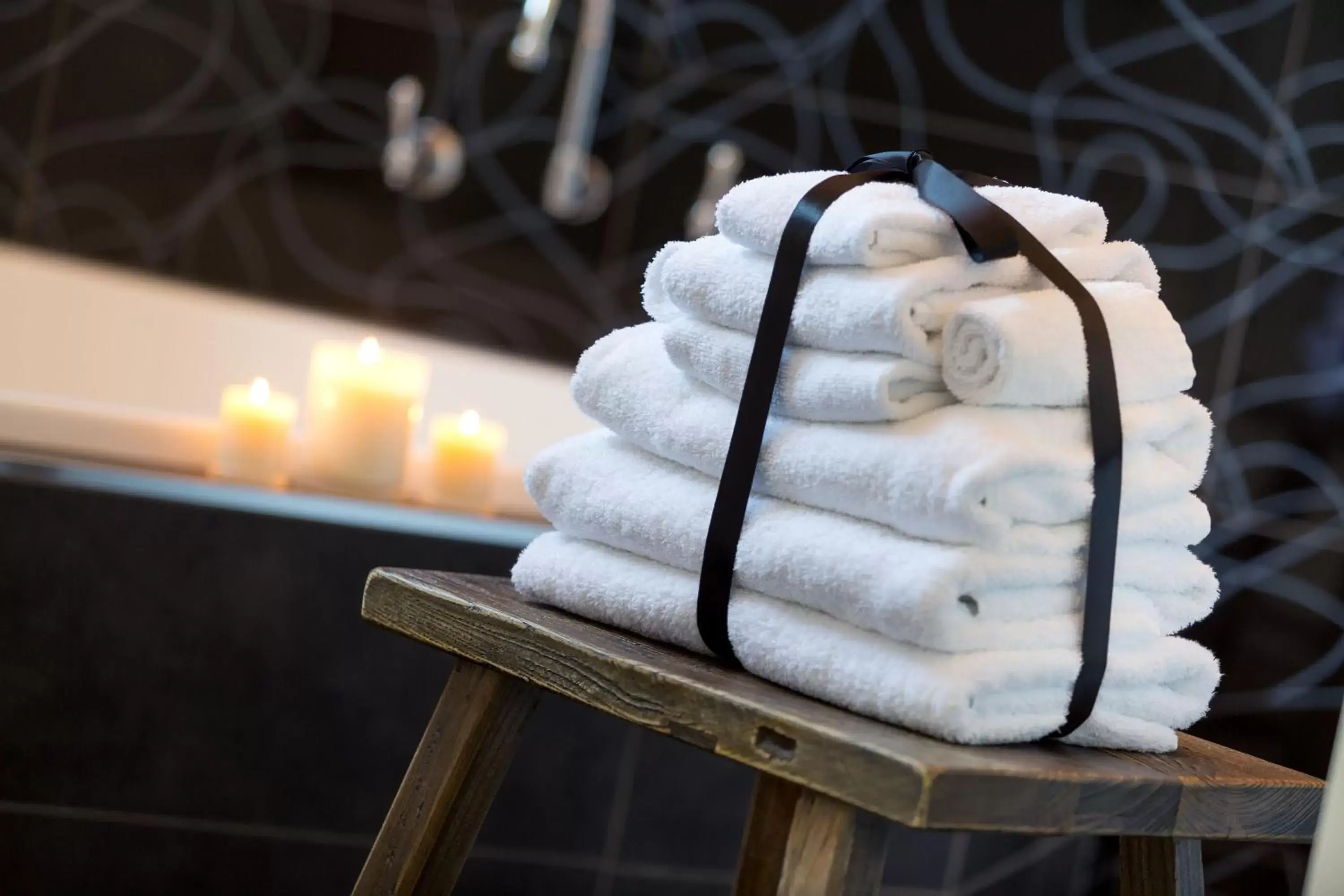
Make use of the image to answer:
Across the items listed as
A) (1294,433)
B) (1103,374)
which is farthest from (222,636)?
(1294,433)

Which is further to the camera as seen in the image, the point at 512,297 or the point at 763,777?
the point at 512,297

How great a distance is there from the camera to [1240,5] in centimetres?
226

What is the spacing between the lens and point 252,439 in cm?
165

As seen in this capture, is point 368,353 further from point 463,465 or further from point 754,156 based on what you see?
point 754,156

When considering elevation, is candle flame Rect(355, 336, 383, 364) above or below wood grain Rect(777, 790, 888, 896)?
above

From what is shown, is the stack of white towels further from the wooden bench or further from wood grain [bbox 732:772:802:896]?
wood grain [bbox 732:772:802:896]

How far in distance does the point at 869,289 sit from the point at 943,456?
9cm

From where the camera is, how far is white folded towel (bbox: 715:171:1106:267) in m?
0.66

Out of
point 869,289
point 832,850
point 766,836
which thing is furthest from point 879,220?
point 766,836

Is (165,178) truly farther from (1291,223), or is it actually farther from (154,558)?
(1291,223)

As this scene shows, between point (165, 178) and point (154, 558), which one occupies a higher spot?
point (165, 178)

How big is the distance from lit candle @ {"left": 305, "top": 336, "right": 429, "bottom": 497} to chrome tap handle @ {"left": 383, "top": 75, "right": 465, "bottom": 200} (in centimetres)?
53

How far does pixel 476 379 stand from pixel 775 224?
159cm

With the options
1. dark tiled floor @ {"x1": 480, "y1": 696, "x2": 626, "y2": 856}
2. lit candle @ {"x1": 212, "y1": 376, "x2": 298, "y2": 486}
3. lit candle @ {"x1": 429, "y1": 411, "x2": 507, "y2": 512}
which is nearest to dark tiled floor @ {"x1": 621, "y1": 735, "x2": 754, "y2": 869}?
dark tiled floor @ {"x1": 480, "y1": 696, "x2": 626, "y2": 856}
